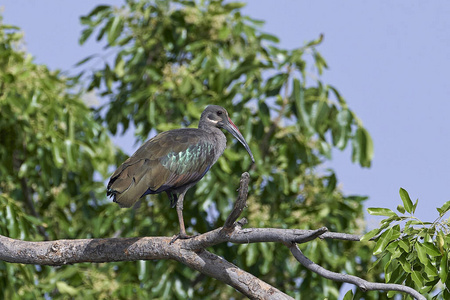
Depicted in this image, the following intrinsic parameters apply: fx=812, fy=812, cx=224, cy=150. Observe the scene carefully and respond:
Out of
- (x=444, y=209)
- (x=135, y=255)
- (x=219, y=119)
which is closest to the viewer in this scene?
(x=444, y=209)

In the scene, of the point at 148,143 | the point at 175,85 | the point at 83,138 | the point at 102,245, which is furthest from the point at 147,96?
the point at 102,245

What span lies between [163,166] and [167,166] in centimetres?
3

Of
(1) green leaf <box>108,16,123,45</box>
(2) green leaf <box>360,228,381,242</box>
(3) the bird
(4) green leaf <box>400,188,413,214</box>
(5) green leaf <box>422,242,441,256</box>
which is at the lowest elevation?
(5) green leaf <box>422,242,441,256</box>

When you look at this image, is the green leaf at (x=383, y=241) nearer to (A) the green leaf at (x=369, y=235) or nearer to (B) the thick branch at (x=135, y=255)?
(A) the green leaf at (x=369, y=235)

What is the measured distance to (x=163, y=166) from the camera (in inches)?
208

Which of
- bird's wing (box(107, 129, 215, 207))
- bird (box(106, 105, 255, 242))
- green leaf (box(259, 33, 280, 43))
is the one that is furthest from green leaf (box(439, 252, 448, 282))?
green leaf (box(259, 33, 280, 43))

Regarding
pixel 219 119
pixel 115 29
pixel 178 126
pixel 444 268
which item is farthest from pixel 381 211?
pixel 115 29

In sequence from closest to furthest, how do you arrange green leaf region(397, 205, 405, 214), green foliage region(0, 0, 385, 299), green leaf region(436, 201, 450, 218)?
green leaf region(436, 201, 450, 218) → green leaf region(397, 205, 405, 214) → green foliage region(0, 0, 385, 299)

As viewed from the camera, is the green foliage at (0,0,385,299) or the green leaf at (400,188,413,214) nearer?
the green leaf at (400,188,413,214)

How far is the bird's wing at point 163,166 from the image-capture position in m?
5.07

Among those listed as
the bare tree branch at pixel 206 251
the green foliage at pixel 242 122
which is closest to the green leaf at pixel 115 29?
the green foliage at pixel 242 122

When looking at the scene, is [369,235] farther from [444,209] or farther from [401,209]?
[444,209]

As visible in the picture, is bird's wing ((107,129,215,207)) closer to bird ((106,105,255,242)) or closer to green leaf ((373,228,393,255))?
bird ((106,105,255,242))

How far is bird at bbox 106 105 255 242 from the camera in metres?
5.07
